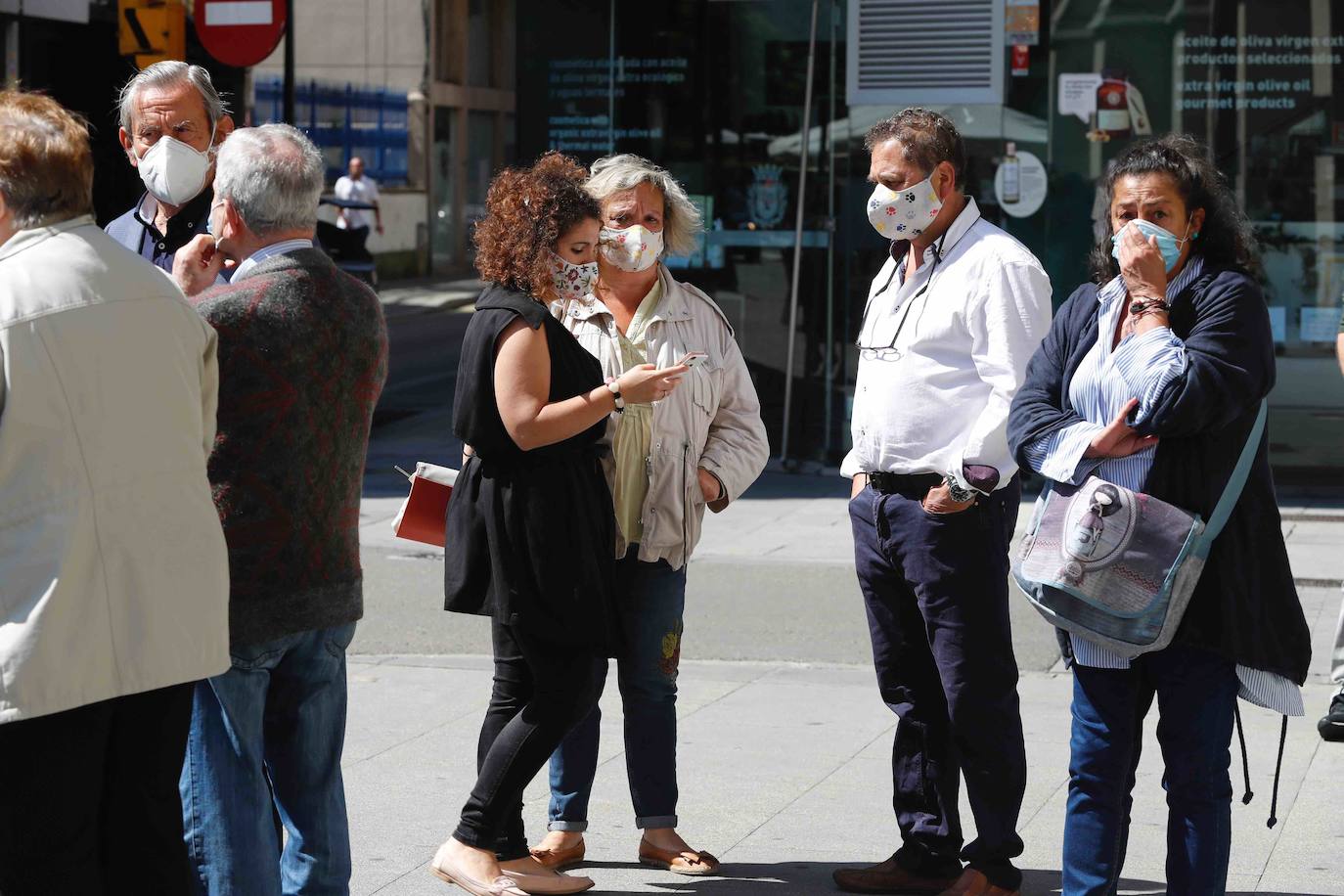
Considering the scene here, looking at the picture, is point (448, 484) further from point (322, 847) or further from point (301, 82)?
point (301, 82)

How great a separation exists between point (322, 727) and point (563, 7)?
891 cm

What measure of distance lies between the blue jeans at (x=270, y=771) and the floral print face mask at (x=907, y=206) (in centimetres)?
172

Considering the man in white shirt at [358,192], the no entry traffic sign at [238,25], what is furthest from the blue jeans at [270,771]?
the man in white shirt at [358,192]

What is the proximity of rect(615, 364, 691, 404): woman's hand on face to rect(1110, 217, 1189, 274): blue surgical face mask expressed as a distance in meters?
1.11

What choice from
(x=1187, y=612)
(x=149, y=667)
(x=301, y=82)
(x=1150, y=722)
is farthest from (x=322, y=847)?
(x=301, y=82)

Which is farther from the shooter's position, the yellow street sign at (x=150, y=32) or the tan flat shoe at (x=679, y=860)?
the yellow street sign at (x=150, y=32)

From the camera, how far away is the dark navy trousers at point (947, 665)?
460 cm

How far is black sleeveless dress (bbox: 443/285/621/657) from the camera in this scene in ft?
14.8

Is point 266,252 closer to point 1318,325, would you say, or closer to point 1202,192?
A: point 1202,192

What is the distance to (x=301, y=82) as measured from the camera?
27.9 m

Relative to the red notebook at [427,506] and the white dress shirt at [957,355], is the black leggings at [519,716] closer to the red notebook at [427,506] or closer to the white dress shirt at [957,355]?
the red notebook at [427,506]

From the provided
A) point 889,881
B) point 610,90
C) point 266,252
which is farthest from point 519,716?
point 610,90

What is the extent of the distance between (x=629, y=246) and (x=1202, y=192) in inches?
62.1

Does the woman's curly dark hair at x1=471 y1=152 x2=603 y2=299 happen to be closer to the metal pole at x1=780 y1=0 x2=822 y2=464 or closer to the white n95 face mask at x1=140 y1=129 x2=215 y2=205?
the white n95 face mask at x1=140 y1=129 x2=215 y2=205
